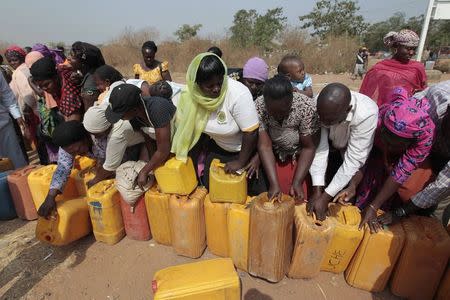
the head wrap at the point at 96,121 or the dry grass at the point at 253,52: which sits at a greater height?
the head wrap at the point at 96,121

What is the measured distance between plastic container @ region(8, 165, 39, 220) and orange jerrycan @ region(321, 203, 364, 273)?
9.38 feet

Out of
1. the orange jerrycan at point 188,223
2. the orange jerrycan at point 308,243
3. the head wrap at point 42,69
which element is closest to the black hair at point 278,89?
the orange jerrycan at point 308,243

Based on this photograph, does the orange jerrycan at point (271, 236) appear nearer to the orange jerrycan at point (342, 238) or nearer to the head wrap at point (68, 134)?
the orange jerrycan at point (342, 238)

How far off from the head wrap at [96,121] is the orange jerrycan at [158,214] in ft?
2.08

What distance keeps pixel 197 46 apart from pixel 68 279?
1709 cm

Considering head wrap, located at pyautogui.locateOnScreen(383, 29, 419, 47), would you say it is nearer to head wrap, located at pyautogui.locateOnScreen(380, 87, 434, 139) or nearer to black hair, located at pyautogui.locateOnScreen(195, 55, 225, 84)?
head wrap, located at pyautogui.locateOnScreen(380, 87, 434, 139)

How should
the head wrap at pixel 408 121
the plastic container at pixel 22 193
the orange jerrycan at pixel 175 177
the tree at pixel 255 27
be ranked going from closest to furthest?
the head wrap at pixel 408 121 < the orange jerrycan at pixel 175 177 < the plastic container at pixel 22 193 < the tree at pixel 255 27

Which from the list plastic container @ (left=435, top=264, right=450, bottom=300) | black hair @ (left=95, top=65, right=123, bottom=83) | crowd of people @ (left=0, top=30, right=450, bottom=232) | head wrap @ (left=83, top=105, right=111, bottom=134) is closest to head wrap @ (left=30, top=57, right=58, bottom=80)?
crowd of people @ (left=0, top=30, right=450, bottom=232)

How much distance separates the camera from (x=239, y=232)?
2.17 m

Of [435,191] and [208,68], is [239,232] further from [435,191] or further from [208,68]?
[435,191]

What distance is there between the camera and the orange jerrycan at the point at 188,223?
2273 millimetres

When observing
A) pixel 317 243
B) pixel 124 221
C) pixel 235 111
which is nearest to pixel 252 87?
pixel 235 111

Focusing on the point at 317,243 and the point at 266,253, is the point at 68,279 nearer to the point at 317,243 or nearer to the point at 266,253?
the point at 266,253

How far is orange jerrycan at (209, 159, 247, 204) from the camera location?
6.97 feet
